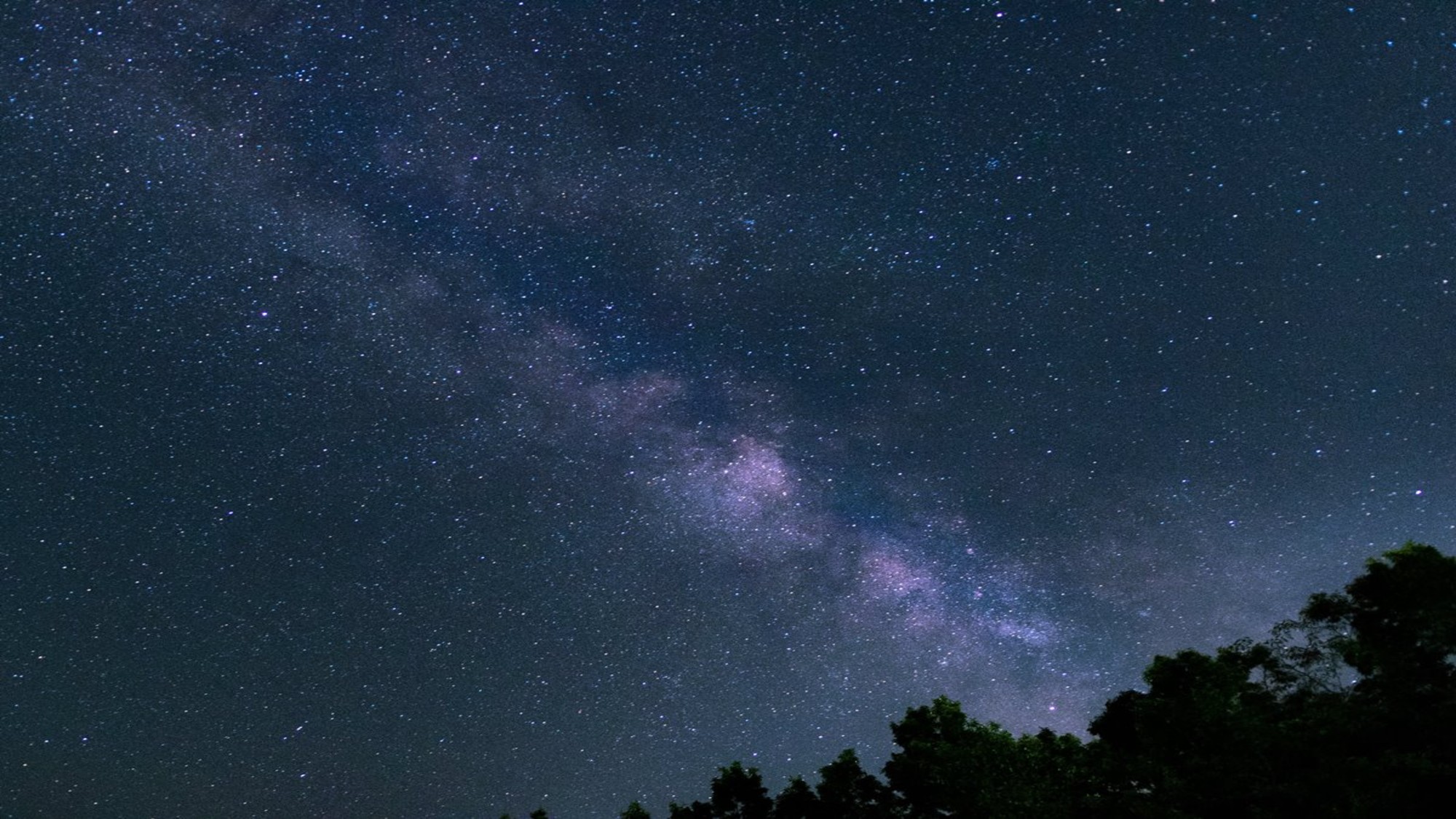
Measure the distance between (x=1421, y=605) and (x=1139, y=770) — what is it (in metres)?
6.52

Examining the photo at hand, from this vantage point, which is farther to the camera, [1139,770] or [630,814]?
[630,814]

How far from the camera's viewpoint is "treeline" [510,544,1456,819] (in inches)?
626

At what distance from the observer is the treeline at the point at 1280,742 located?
15.9 metres

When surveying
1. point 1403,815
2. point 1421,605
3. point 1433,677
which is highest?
point 1421,605

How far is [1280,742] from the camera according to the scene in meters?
17.6

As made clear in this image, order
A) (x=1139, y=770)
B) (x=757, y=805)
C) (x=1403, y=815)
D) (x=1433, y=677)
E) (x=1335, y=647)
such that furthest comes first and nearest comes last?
(x=757, y=805), (x=1139, y=770), (x=1335, y=647), (x=1433, y=677), (x=1403, y=815)

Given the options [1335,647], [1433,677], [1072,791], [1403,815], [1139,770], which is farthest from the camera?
[1072,791]

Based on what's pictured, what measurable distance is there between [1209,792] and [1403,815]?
364 cm

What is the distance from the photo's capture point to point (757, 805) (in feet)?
86.2

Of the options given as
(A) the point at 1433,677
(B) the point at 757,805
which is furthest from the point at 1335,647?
(B) the point at 757,805

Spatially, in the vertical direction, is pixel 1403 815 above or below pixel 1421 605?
below

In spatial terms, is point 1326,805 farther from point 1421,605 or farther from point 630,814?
point 630,814

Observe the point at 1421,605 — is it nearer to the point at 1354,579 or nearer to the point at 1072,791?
the point at 1354,579

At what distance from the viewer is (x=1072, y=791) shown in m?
21.6
